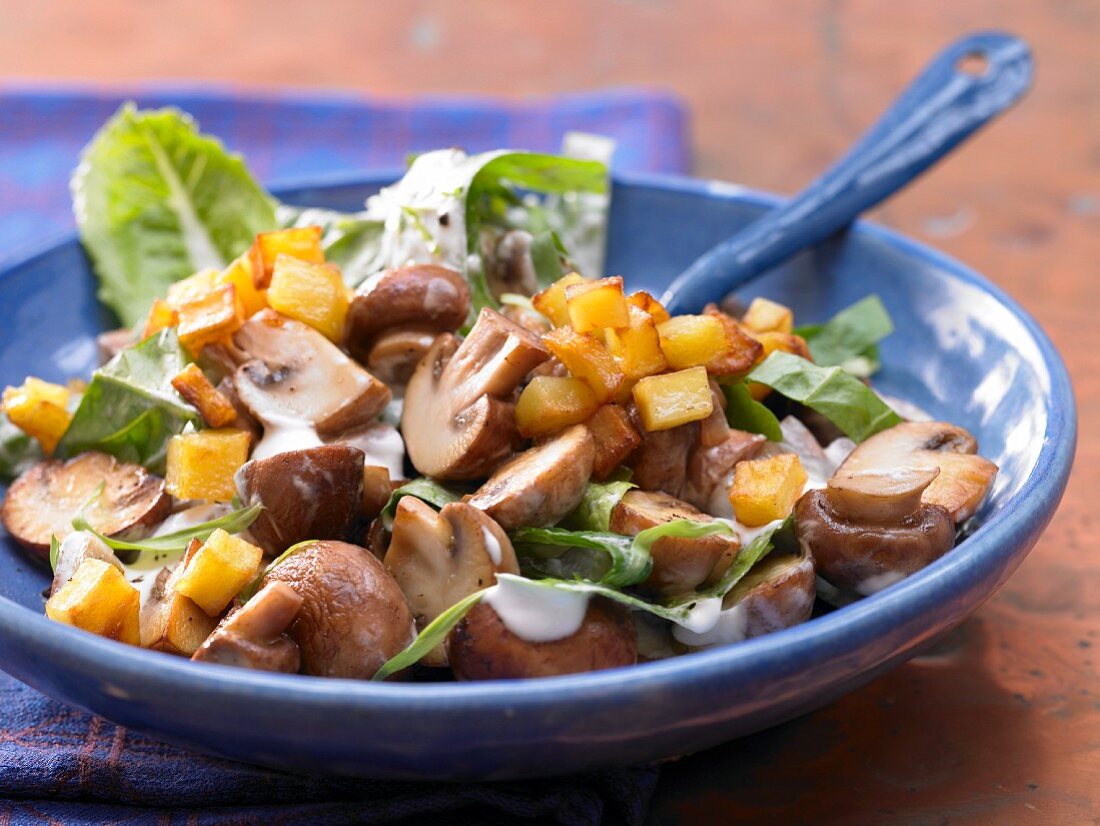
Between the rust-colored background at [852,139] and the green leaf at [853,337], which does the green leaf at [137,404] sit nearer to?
the rust-colored background at [852,139]

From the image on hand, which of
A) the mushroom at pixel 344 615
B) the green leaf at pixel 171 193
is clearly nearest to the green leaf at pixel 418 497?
the mushroom at pixel 344 615

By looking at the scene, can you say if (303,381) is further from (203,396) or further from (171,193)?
(171,193)

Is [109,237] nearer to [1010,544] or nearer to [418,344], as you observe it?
[418,344]

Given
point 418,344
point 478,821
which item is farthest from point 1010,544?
point 418,344

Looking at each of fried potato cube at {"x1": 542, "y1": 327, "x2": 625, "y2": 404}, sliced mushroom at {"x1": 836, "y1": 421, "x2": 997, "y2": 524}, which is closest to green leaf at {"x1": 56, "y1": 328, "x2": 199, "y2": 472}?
fried potato cube at {"x1": 542, "y1": 327, "x2": 625, "y2": 404}

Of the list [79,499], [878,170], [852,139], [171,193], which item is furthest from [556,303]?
Answer: [852,139]
